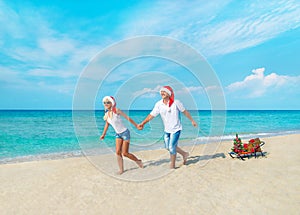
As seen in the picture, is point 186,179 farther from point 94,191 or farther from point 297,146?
point 297,146

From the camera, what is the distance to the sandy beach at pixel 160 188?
14.1 feet

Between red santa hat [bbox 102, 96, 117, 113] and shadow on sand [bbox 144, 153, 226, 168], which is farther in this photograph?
shadow on sand [bbox 144, 153, 226, 168]

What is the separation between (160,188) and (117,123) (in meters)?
2.07

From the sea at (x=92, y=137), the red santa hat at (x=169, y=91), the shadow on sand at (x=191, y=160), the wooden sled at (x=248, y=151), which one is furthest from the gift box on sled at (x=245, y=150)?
the red santa hat at (x=169, y=91)

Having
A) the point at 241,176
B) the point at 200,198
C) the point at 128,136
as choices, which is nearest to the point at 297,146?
the point at 241,176

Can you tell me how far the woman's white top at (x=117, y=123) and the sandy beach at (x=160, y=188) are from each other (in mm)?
1414

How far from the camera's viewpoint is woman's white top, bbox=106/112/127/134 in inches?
230

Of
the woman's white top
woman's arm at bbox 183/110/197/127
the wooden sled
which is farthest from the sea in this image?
the wooden sled

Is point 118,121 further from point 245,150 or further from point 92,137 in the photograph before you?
point 92,137

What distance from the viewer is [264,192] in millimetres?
4730

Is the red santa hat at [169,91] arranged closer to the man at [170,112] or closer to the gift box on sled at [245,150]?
the man at [170,112]

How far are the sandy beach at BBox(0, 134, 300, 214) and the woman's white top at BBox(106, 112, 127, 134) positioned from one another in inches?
55.7

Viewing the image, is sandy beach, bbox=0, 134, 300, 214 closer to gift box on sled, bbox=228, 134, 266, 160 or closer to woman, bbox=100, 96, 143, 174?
gift box on sled, bbox=228, 134, 266, 160

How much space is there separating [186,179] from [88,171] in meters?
3.20
